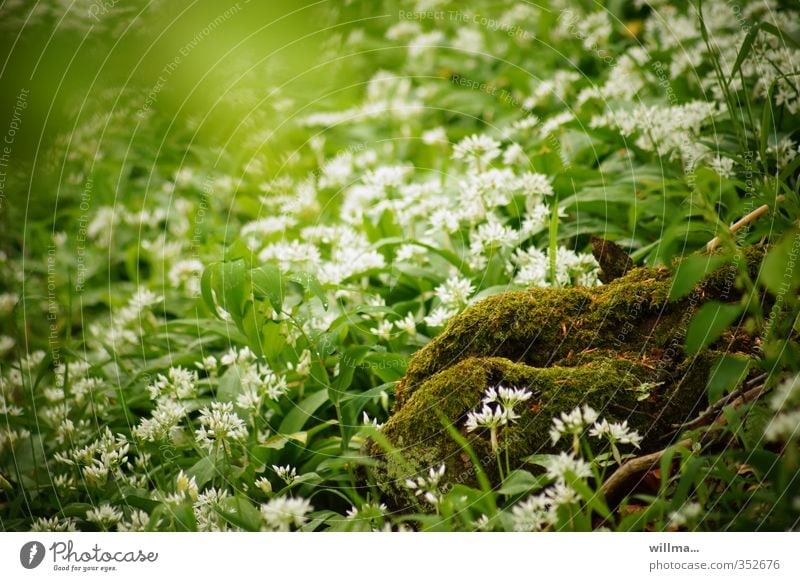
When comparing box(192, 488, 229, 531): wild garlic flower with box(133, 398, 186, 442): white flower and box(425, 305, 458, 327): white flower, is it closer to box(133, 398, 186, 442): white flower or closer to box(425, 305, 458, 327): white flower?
box(133, 398, 186, 442): white flower

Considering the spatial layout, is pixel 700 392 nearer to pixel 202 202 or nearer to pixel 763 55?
pixel 763 55

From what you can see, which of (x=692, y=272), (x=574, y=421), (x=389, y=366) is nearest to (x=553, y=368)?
(x=574, y=421)

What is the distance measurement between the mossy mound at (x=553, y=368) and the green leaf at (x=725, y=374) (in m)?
0.10

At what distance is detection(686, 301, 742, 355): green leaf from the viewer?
1.47 meters

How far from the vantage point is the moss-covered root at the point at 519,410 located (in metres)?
1.70

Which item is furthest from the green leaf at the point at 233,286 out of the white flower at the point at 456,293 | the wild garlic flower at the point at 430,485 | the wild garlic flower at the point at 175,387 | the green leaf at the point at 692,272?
the green leaf at the point at 692,272

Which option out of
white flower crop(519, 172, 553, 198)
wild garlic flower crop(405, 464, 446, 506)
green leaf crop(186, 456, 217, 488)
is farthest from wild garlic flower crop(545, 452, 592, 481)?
white flower crop(519, 172, 553, 198)

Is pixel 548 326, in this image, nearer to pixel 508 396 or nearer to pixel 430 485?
pixel 508 396

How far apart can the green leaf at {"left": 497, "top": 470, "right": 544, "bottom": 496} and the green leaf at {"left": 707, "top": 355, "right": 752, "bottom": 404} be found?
1.62 feet

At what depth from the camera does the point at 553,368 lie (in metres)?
1.78

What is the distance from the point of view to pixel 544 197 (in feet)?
8.78

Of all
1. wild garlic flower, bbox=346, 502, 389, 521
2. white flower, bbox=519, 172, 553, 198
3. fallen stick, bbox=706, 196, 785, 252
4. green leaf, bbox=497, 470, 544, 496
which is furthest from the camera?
white flower, bbox=519, 172, 553, 198
